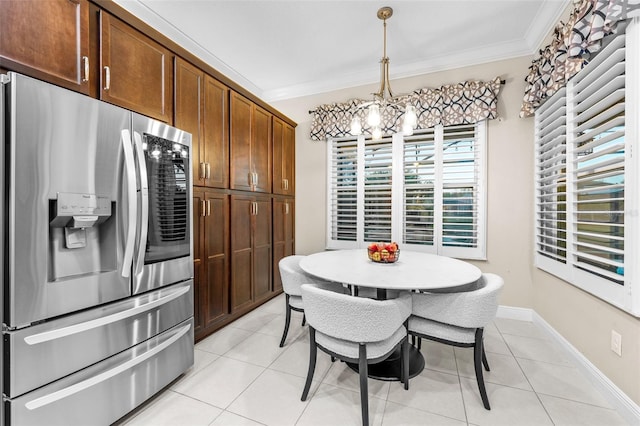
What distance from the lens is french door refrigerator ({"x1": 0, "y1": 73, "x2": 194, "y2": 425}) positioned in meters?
1.21

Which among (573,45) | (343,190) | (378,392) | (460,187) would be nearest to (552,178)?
(460,187)

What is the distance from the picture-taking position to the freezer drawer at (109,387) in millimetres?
1255

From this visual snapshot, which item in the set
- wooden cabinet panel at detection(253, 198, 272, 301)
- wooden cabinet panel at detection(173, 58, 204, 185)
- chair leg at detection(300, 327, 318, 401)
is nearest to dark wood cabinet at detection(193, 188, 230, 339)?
wooden cabinet panel at detection(173, 58, 204, 185)

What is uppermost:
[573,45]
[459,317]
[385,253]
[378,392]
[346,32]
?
[346,32]

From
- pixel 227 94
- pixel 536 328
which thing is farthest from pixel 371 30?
pixel 536 328

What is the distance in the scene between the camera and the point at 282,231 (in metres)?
3.93

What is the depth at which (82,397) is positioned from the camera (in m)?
1.39

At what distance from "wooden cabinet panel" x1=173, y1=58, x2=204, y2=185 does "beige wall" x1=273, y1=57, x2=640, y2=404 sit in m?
1.88

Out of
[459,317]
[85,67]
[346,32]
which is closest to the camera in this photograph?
[85,67]

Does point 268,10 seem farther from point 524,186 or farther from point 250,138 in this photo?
point 524,186

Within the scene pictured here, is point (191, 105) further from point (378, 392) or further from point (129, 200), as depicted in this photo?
point (378, 392)

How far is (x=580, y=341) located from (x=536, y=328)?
0.77 metres

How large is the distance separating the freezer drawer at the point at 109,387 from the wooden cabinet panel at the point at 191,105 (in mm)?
1285

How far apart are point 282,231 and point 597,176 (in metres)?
3.14
